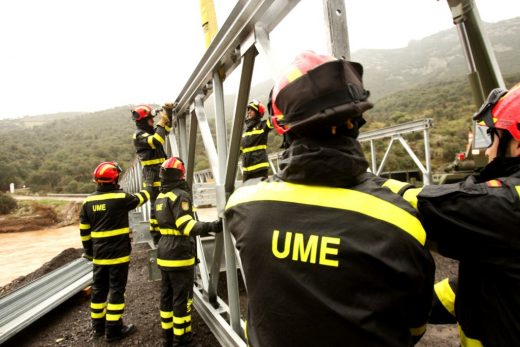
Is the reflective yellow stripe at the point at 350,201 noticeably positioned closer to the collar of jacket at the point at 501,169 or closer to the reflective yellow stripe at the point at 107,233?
the collar of jacket at the point at 501,169

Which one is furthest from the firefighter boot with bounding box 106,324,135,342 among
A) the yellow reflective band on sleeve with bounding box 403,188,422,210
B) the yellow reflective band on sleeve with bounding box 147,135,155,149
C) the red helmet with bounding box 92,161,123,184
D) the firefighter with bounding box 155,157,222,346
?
the yellow reflective band on sleeve with bounding box 403,188,422,210

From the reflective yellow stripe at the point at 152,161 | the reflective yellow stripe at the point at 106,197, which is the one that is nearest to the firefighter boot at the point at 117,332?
the reflective yellow stripe at the point at 106,197

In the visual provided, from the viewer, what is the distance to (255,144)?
5.07 metres

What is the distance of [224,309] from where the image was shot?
359 centimetres

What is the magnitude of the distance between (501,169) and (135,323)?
4568 millimetres

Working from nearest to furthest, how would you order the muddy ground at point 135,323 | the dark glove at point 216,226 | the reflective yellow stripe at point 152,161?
the dark glove at point 216,226 < the muddy ground at point 135,323 < the reflective yellow stripe at point 152,161

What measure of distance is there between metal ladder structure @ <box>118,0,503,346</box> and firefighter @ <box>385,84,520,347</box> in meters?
0.23

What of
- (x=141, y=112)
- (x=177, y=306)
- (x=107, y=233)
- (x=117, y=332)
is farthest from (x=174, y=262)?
(x=141, y=112)

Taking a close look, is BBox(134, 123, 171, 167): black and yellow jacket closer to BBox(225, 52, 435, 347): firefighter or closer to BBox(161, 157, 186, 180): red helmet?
BBox(161, 157, 186, 180): red helmet

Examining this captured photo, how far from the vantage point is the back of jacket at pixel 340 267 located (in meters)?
0.92

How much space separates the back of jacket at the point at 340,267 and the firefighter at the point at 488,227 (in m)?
0.15

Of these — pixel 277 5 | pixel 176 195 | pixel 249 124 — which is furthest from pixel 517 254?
pixel 249 124

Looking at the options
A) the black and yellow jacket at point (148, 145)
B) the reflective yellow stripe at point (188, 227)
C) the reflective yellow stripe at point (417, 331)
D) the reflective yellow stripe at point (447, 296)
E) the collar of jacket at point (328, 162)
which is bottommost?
the reflective yellow stripe at point (447, 296)

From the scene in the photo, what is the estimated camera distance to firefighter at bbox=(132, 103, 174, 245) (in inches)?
172
